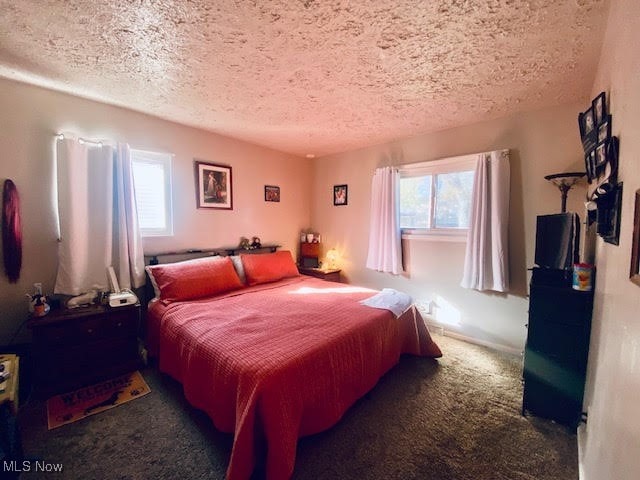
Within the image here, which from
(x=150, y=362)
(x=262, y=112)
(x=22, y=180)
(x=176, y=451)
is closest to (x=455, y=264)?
(x=262, y=112)

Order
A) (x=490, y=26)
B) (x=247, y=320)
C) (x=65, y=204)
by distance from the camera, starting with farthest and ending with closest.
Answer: (x=65, y=204), (x=247, y=320), (x=490, y=26)

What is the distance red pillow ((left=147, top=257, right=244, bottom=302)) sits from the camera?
2.40 m

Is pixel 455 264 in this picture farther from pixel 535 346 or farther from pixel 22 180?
pixel 22 180

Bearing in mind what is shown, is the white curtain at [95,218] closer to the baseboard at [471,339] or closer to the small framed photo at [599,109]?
the baseboard at [471,339]

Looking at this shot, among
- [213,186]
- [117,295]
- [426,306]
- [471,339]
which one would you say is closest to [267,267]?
[213,186]

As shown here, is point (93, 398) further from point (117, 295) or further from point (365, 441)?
point (365, 441)

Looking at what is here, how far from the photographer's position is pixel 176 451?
148 centimetres

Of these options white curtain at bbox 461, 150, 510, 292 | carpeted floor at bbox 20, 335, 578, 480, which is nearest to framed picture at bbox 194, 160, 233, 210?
carpeted floor at bbox 20, 335, 578, 480

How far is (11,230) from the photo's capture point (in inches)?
77.4

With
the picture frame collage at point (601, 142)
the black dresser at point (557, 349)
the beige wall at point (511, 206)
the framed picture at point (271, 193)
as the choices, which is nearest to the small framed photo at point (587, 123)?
the picture frame collage at point (601, 142)

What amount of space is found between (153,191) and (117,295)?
113cm

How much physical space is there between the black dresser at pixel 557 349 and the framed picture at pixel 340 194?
2.55m

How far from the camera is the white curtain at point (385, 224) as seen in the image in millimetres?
3307

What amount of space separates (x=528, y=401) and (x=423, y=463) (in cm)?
91
